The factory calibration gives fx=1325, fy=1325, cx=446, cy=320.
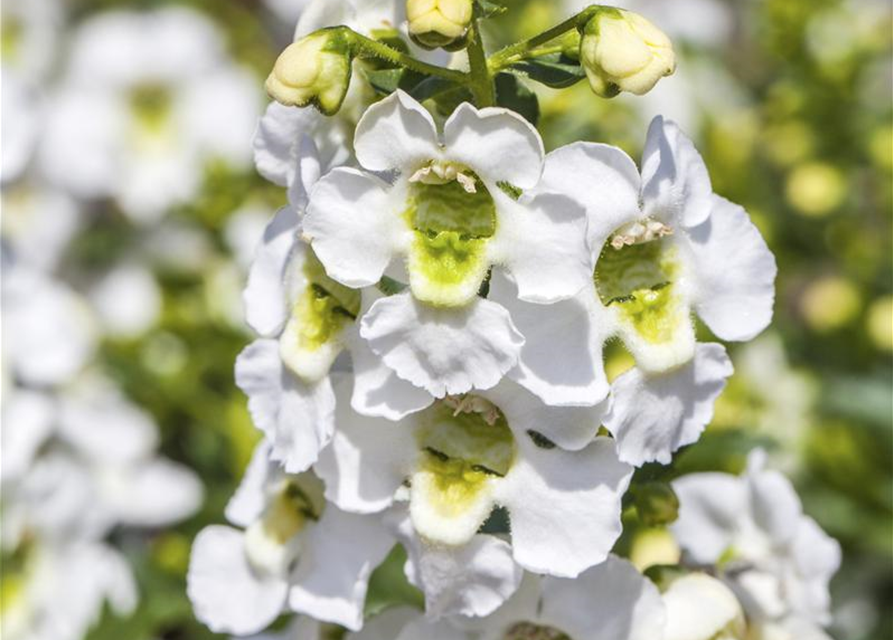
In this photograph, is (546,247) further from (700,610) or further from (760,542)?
(760,542)

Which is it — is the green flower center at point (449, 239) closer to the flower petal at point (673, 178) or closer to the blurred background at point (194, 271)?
the flower petal at point (673, 178)

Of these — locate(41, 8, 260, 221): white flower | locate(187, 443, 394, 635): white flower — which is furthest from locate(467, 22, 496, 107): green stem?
locate(41, 8, 260, 221): white flower

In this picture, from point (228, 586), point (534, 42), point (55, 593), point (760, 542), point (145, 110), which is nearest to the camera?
point (534, 42)

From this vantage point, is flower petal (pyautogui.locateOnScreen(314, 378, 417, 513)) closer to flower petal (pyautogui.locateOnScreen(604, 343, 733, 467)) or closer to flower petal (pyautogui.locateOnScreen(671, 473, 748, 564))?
flower petal (pyautogui.locateOnScreen(604, 343, 733, 467))

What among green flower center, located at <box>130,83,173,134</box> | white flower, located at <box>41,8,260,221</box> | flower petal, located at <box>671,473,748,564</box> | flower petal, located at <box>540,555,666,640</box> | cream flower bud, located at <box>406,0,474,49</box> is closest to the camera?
cream flower bud, located at <box>406,0,474,49</box>

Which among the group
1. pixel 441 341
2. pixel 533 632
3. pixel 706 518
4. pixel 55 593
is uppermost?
pixel 441 341

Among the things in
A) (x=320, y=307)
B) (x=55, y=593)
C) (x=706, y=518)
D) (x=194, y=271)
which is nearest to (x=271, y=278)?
(x=320, y=307)

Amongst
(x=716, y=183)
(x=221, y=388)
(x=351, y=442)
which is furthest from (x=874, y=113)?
(x=351, y=442)
